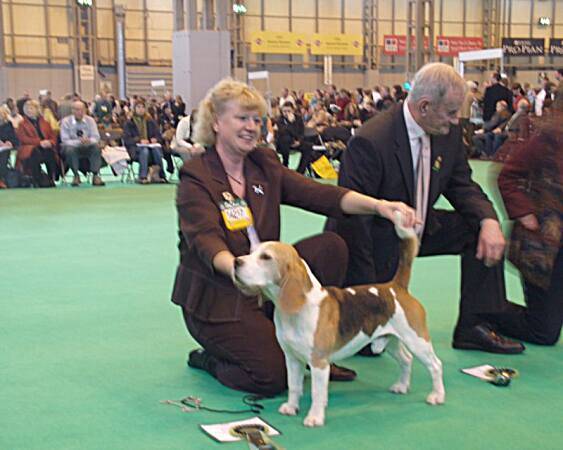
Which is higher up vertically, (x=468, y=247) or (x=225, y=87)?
(x=225, y=87)

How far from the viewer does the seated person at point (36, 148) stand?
11766mm

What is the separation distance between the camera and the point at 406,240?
292 centimetres

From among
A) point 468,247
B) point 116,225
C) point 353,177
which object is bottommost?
point 116,225

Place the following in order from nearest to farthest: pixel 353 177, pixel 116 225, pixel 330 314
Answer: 1. pixel 330 314
2. pixel 353 177
3. pixel 116 225

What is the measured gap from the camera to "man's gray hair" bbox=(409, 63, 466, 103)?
3.21m

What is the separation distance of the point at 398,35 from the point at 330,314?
30.9 metres

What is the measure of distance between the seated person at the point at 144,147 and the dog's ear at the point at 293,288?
10.1 metres

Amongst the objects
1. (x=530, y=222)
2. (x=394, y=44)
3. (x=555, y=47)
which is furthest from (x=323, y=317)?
(x=555, y=47)

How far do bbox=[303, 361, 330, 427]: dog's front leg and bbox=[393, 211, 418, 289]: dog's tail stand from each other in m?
0.47

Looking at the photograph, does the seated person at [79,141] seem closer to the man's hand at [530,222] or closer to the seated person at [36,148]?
the seated person at [36,148]

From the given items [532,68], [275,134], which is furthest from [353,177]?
[532,68]

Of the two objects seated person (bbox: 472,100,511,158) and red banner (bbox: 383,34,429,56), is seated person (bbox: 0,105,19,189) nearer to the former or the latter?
seated person (bbox: 472,100,511,158)

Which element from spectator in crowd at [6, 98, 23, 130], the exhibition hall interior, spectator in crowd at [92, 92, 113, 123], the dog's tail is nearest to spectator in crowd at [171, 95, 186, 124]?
spectator in crowd at [92, 92, 113, 123]

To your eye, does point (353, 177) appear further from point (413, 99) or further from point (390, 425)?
point (390, 425)
